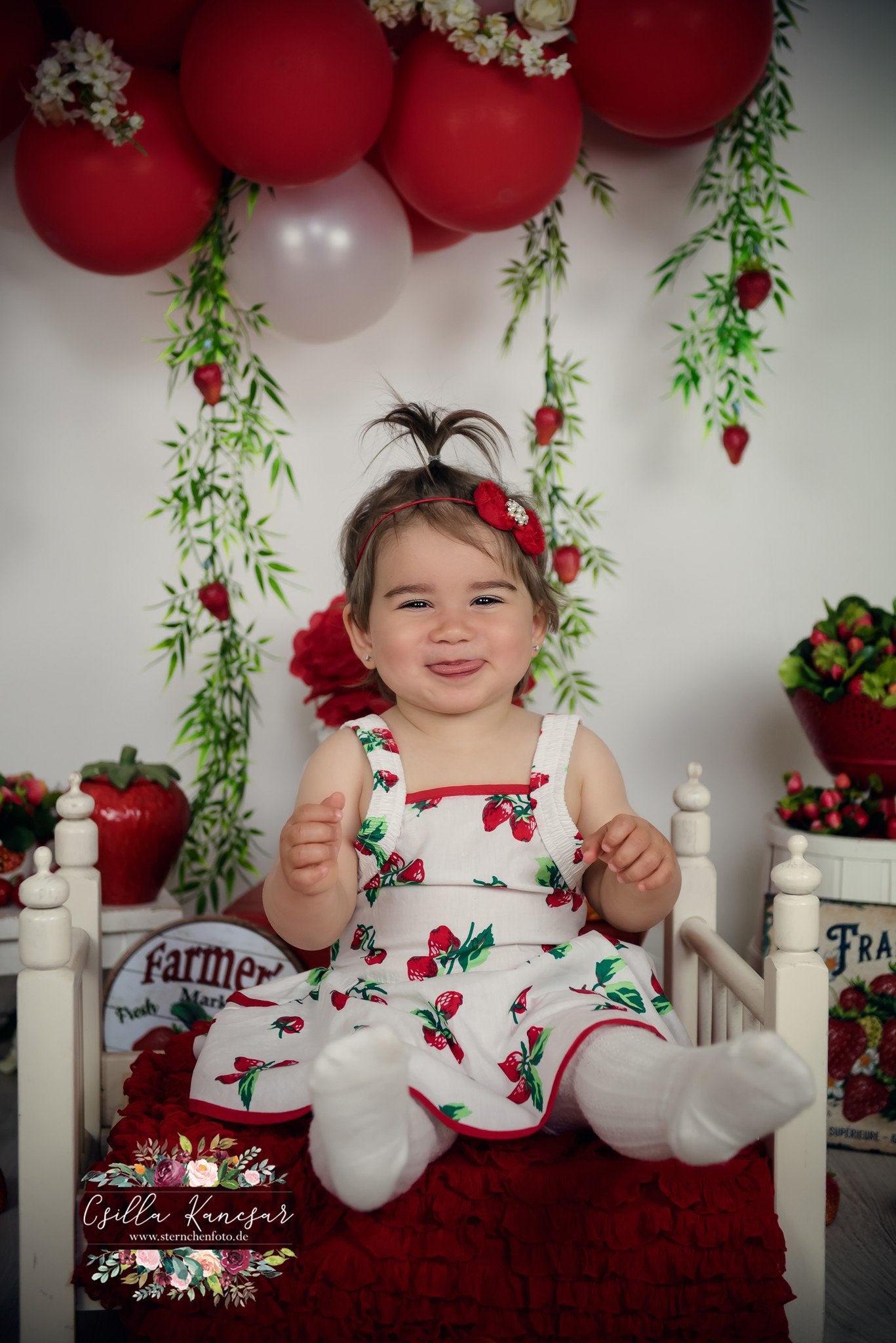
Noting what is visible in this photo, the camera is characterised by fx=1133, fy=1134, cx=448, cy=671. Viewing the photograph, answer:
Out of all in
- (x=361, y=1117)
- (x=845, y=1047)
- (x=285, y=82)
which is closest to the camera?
(x=361, y=1117)

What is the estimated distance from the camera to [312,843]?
108 centimetres

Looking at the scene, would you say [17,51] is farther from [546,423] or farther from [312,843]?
[312,843]

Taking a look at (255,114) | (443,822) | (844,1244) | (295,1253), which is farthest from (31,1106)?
(255,114)

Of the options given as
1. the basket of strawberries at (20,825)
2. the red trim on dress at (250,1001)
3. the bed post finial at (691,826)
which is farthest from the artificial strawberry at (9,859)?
the bed post finial at (691,826)

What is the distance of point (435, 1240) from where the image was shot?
95 cm

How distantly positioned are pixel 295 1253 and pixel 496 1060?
0.25m

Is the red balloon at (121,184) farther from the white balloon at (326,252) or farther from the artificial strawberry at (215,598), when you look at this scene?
the artificial strawberry at (215,598)

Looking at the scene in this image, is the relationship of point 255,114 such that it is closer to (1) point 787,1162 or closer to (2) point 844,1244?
(1) point 787,1162

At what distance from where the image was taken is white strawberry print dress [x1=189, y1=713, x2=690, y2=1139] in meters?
1.06

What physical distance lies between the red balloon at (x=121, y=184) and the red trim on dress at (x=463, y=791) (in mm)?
973

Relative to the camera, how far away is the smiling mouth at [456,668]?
128cm

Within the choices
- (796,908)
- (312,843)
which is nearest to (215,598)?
(312,843)

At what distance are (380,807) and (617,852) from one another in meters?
0.31

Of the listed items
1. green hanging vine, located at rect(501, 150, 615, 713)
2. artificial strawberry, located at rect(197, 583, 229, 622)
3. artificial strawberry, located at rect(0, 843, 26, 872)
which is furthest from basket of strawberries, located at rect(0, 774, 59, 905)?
green hanging vine, located at rect(501, 150, 615, 713)
